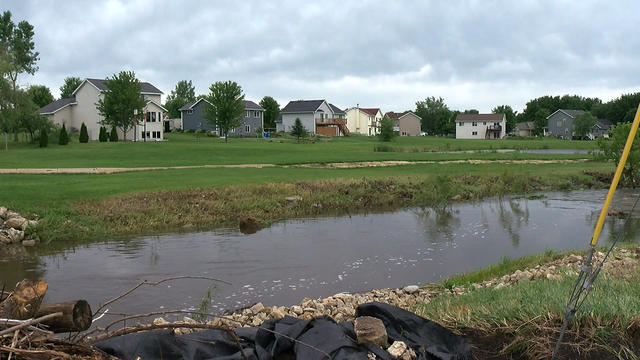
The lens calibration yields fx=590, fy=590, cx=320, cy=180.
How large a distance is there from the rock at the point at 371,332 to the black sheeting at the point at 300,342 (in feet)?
0.30

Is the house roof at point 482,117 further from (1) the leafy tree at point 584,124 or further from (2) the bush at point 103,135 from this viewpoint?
(2) the bush at point 103,135

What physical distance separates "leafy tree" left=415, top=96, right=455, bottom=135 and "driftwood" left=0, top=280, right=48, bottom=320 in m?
138

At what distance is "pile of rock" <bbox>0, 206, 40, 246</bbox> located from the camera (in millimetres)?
17984

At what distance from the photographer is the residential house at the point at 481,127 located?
435 ft

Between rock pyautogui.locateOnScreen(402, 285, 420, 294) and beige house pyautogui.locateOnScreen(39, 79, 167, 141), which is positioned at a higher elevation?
beige house pyautogui.locateOnScreen(39, 79, 167, 141)

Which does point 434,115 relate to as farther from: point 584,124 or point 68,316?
point 68,316

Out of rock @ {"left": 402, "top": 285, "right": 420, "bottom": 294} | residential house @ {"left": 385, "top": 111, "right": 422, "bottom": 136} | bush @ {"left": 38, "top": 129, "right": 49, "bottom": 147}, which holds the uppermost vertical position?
residential house @ {"left": 385, "top": 111, "right": 422, "bottom": 136}

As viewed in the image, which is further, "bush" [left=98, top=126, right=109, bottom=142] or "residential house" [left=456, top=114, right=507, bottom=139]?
"residential house" [left=456, top=114, right=507, bottom=139]

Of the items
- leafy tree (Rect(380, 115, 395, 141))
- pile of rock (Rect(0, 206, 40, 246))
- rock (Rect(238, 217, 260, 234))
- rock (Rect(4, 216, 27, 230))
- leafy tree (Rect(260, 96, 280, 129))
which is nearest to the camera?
pile of rock (Rect(0, 206, 40, 246))

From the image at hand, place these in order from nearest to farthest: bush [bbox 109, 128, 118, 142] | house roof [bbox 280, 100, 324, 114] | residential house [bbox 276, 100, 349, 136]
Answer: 1. bush [bbox 109, 128, 118, 142]
2. residential house [bbox 276, 100, 349, 136]
3. house roof [bbox 280, 100, 324, 114]

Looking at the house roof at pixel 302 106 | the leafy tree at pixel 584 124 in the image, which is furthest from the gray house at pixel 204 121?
the leafy tree at pixel 584 124

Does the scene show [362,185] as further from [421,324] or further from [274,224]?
[421,324]

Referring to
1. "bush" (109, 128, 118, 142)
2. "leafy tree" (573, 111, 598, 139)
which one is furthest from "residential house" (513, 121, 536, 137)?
"bush" (109, 128, 118, 142)

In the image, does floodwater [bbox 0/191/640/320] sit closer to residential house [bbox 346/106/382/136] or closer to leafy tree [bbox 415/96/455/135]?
residential house [bbox 346/106/382/136]
